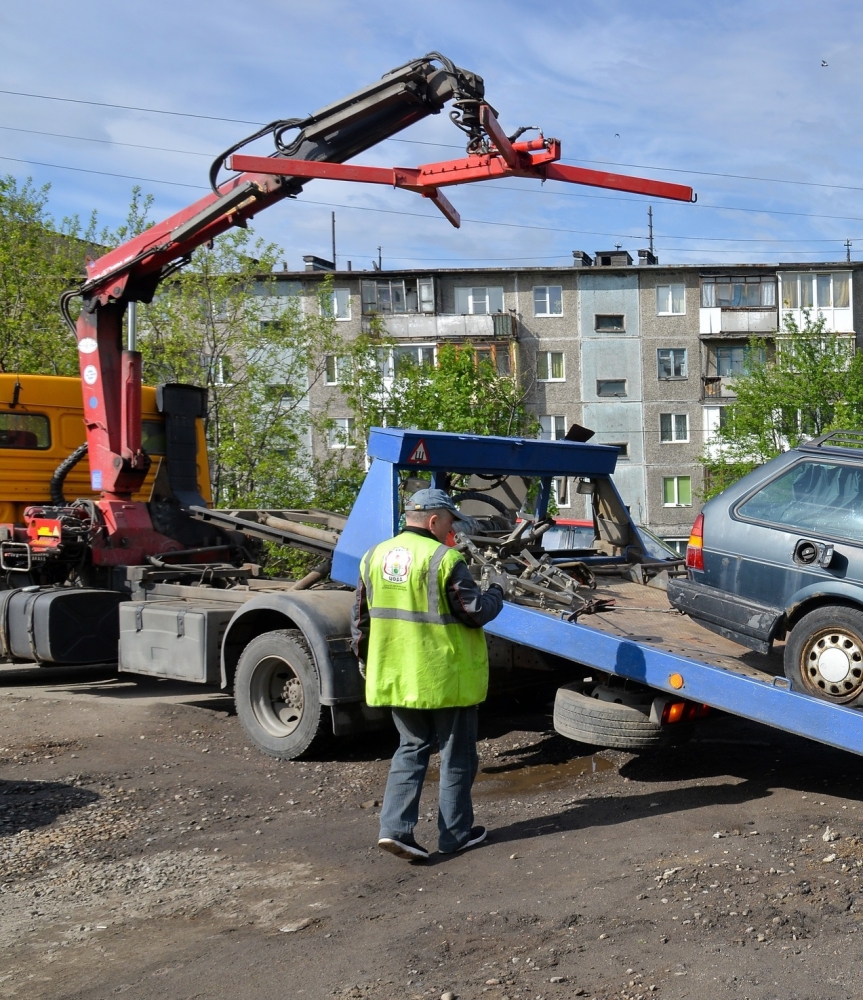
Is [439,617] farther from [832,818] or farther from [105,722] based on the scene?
[105,722]

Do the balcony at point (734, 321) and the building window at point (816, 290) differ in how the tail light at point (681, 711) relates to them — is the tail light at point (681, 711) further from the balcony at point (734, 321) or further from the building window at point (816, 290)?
the building window at point (816, 290)

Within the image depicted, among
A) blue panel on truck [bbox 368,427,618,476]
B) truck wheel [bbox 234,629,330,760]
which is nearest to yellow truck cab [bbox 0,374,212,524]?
truck wheel [bbox 234,629,330,760]

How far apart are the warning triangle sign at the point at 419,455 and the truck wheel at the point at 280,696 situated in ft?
4.78

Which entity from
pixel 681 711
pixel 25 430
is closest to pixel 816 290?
pixel 25 430

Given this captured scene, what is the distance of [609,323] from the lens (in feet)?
164

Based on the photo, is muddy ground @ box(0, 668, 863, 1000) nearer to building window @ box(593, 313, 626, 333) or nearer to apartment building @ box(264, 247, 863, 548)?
apartment building @ box(264, 247, 863, 548)

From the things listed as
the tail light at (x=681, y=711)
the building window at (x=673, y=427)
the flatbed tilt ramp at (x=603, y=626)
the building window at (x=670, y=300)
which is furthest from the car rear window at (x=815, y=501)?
the building window at (x=670, y=300)

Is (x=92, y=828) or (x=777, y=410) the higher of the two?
(x=777, y=410)

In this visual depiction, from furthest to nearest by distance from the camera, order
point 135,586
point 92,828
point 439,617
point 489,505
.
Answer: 1. point 135,586
2. point 489,505
3. point 92,828
4. point 439,617

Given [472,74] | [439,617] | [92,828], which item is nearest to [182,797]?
[92,828]

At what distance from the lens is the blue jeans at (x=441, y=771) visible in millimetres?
5227

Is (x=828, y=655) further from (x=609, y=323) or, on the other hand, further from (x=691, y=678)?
(x=609, y=323)

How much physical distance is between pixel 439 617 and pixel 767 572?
76.0 inches

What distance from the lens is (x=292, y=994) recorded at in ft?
12.4
